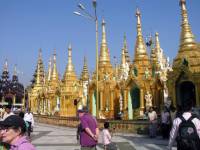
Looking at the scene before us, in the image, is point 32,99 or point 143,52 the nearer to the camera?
point 143,52

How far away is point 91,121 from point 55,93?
39.3 m

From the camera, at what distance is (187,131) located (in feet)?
16.7

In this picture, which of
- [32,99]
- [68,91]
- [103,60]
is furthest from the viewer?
[32,99]

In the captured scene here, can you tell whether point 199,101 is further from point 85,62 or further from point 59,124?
point 85,62

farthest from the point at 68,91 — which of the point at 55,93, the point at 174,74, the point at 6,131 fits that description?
the point at 6,131

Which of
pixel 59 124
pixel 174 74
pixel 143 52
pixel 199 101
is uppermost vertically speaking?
pixel 143 52

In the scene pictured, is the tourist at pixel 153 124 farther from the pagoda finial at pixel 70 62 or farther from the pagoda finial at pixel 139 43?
the pagoda finial at pixel 70 62

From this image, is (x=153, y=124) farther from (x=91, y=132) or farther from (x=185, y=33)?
(x=91, y=132)

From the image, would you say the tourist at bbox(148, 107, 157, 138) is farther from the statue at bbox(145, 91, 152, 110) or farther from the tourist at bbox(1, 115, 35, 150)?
the tourist at bbox(1, 115, 35, 150)

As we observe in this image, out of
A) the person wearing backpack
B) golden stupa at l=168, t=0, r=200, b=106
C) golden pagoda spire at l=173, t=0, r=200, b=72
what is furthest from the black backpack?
golden pagoda spire at l=173, t=0, r=200, b=72

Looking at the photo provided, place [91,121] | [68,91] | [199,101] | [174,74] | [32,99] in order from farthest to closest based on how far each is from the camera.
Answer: [32,99] < [68,91] < [174,74] < [199,101] < [91,121]

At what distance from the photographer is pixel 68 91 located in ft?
138

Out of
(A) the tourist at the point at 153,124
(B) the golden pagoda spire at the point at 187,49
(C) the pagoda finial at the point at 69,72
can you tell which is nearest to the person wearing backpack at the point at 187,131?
(A) the tourist at the point at 153,124

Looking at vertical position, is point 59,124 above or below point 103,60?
below
